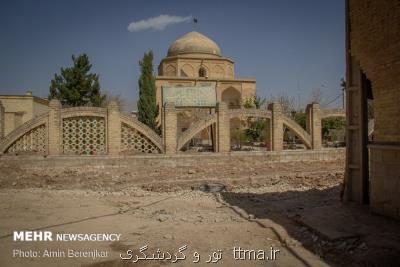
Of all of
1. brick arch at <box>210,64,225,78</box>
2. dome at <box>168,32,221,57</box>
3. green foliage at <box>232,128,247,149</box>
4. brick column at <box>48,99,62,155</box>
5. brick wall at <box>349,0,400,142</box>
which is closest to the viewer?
brick wall at <box>349,0,400,142</box>

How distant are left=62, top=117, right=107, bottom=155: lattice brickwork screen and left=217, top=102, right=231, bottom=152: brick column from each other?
207 inches

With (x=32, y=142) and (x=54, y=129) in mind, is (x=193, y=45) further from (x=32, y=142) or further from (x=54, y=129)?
(x=32, y=142)

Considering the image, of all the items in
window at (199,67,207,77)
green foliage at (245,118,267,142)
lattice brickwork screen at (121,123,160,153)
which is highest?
window at (199,67,207,77)

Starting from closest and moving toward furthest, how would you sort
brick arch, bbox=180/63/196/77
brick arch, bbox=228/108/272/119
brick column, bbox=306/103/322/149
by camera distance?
brick arch, bbox=228/108/272/119, brick column, bbox=306/103/322/149, brick arch, bbox=180/63/196/77

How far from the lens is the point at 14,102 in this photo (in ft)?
82.0

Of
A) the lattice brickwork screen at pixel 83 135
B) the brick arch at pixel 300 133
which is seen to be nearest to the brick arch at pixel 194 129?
→ the lattice brickwork screen at pixel 83 135

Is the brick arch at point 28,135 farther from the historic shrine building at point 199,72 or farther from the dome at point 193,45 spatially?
the dome at point 193,45

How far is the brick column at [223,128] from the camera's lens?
15180mm

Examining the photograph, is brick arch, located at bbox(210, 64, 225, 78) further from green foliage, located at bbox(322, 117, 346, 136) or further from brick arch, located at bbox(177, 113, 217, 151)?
brick arch, located at bbox(177, 113, 217, 151)

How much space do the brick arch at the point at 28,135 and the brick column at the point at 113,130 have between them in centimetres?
257

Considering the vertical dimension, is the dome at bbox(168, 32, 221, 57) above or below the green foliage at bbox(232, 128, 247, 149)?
above

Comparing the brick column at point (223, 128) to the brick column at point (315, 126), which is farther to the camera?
the brick column at point (315, 126)

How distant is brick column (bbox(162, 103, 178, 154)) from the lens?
1453 cm

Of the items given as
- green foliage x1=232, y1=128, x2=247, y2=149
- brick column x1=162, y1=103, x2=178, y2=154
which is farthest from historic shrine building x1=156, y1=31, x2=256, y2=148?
brick column x1=162, y1=103, x2=178, y2=154
